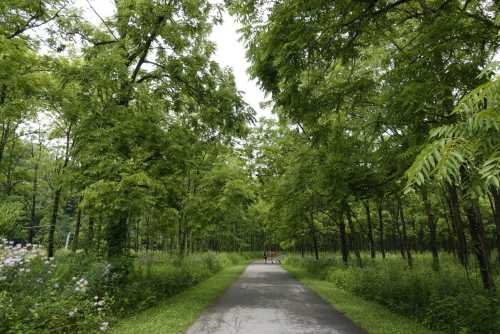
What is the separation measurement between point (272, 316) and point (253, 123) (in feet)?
25.8

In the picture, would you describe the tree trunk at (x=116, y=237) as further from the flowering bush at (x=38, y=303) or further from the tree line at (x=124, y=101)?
the flowering bush at (x=38, y=303)

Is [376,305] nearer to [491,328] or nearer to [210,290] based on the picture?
[491,328]

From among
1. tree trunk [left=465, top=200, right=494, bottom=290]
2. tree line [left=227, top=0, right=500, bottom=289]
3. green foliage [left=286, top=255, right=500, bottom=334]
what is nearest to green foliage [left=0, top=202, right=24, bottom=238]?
tree line [left=227, top=0, right=500, bottom=289]

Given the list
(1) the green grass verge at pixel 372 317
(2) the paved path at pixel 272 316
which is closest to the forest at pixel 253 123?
(1) the green grass verge at pixel 372 317

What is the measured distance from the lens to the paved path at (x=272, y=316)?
304 inches

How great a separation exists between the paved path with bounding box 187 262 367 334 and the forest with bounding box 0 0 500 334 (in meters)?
2.33

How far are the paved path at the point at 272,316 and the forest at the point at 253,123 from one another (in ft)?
7.63

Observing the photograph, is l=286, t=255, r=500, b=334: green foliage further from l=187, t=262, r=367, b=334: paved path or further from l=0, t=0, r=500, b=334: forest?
l=187, t=262, r=367, b=334: paved path

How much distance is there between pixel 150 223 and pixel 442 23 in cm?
2001

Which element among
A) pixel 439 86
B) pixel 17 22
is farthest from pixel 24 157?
pixel 439 86

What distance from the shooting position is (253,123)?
13617 millimetres

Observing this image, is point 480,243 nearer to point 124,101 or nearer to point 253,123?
point 253,123

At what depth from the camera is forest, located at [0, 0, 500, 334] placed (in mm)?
5305

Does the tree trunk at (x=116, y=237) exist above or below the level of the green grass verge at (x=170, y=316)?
above
